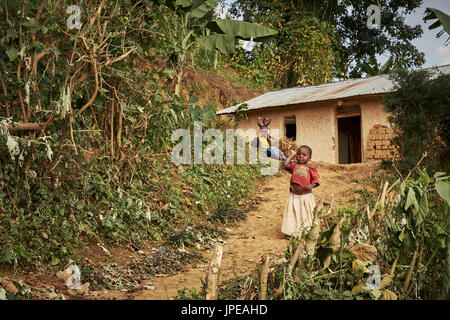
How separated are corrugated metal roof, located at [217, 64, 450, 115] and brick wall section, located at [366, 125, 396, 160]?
1175 millimetres

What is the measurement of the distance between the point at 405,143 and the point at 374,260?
7.61 meters

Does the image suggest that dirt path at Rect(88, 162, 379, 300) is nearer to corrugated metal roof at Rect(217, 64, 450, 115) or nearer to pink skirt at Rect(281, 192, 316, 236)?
pink skirt at Rect(281, 192, 316, 236)

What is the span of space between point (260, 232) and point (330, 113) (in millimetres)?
→ 7395

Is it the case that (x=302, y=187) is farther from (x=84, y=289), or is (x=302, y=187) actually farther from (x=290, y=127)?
(x=290, y=127)

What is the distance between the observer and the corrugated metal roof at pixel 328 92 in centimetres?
1261

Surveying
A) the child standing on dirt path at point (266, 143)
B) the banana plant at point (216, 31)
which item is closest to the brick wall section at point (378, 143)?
the child standing on dirt path at point (266, 143)

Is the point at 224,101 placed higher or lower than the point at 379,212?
higher

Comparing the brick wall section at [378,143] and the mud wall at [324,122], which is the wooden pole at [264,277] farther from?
the mud wall at [324,122]

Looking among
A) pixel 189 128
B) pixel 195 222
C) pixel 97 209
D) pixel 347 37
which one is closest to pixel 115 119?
pixel 97 209

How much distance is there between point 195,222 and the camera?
7238mm

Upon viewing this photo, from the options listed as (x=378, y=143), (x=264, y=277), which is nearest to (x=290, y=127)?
(x=378, y=143)

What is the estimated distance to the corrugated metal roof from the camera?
1261cm

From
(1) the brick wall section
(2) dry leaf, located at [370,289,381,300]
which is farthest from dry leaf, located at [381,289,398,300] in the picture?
(1) the brick wall section
